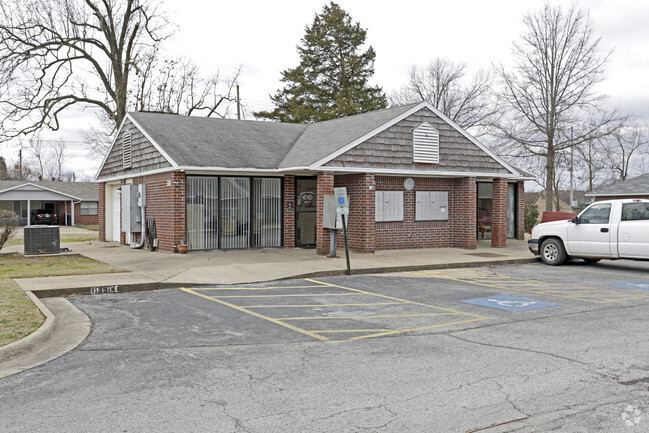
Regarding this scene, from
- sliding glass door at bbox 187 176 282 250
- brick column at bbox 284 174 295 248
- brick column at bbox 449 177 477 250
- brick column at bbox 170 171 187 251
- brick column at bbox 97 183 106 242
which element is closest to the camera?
brick column at bbox 170 171 187 251

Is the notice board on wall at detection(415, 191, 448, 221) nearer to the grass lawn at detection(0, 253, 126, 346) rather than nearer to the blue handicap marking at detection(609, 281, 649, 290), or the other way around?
the blue handicap marking at detection(609, 281, 649, 290)

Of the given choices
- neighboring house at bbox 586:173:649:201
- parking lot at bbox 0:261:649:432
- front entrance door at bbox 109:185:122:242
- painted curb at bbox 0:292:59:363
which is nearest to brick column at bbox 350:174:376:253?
parking lot at bbox 0:261:649:432

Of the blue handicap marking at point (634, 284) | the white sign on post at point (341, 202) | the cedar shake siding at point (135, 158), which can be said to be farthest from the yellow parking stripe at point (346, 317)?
the cedar shake siding at point (135, 158)

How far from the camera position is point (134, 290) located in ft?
38.4

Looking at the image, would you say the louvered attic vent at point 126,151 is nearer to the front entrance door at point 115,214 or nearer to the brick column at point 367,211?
the front entrance door at point 115,214

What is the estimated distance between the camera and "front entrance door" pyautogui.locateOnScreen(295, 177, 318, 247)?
19938mm

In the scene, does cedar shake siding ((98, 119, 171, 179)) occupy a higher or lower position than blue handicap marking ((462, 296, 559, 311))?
higher

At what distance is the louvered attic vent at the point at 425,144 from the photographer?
1886cm

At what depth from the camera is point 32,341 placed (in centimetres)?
702

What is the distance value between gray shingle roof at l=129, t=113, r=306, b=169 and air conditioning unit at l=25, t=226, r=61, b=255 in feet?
15.2

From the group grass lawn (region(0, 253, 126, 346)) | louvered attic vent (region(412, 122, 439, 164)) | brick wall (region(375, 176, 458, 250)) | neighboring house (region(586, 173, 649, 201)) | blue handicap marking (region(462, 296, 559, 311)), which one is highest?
louvered attic vent (region(412, 122, 439, 164))

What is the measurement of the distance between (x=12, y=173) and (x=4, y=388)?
92.5 meters

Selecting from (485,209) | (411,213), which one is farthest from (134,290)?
(485,209)

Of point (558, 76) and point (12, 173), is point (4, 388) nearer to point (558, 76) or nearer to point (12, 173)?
point (558, 76)
